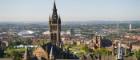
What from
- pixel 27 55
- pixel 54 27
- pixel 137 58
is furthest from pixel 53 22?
pixel 27 55

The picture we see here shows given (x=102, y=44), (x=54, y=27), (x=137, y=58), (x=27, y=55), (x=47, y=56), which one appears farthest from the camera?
(x=102, y=44)

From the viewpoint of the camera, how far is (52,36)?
31.7 metres

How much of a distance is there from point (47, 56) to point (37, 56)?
714mm

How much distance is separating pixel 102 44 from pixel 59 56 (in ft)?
56.4

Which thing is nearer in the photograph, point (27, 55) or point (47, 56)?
point (27, 55)

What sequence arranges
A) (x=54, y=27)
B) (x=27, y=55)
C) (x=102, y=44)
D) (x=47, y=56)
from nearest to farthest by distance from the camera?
(x=27, y=55)
(x=47, y=56)
(x=54, y=27)
(x=102, y=44)

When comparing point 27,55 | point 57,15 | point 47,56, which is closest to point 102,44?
point 57,15

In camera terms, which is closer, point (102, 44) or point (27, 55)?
point (27, 55)

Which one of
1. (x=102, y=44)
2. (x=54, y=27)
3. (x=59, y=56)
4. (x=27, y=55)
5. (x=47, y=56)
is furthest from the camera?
(x=102, y=44)

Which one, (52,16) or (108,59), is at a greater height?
(52,16)

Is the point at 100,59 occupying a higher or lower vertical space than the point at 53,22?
lower

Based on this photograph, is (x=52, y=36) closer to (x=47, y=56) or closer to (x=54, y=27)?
(x=54, y=27)

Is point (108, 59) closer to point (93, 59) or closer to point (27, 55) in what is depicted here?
point (93, 59)

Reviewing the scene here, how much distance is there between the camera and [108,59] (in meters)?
26.9
